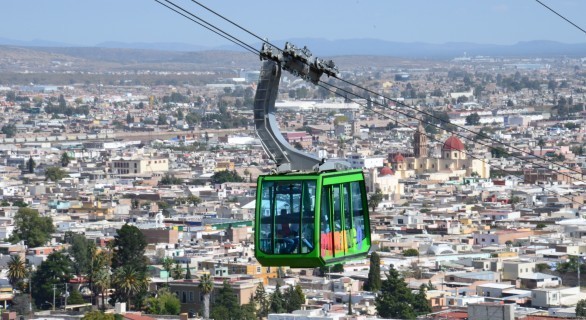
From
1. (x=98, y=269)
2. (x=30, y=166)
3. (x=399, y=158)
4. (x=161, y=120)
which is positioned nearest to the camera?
(x=98, y=269)

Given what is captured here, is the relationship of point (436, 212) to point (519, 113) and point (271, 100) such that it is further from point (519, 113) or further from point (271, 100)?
point (519, 113)

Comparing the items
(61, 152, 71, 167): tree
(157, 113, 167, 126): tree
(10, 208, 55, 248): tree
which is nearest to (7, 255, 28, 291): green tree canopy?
(10, 208, 55, 248): tree

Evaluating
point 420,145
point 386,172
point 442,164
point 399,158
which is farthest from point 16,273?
point 420,145

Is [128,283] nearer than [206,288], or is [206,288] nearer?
[206,288]

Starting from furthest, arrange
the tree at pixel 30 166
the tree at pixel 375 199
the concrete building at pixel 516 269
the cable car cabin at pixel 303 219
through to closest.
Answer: the tree at pixel 30 166, the tree at pixel 375 199, the concrete building at pixel 516 269, the cable car cabin at pixel 303 219

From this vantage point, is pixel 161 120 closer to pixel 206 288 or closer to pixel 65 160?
pixel 65 160

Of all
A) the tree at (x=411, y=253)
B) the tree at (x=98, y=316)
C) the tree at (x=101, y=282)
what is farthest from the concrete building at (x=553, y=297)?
the tree at (x=411, y=253)

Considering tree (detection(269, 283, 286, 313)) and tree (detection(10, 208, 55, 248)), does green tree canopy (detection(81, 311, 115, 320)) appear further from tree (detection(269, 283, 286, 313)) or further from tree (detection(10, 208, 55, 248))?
tree (detection(10, 208, 55, 248))

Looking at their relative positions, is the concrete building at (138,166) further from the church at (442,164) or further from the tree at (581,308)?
the tree at (581,308)
